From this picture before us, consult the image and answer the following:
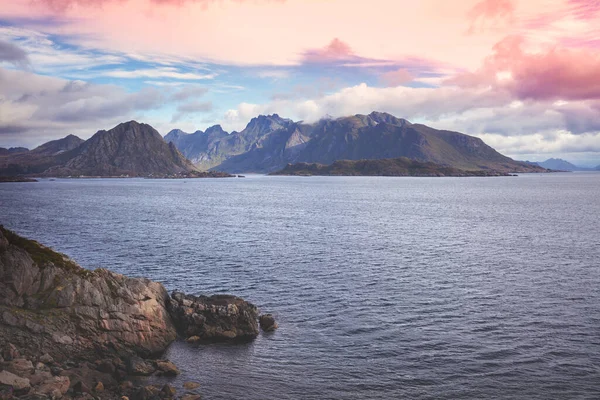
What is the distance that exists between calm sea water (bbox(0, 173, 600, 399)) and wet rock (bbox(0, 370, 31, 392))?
456 inches

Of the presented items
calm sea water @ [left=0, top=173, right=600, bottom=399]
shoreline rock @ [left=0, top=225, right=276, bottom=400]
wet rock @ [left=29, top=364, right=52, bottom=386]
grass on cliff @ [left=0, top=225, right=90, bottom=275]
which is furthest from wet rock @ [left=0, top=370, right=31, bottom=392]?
grass on cliff @ [left=0, top=225, right=90, bottom=275]

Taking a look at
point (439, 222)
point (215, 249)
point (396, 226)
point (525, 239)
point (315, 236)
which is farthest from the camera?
point (439, 222)

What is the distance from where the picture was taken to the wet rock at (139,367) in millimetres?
39312

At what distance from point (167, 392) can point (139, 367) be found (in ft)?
18.0

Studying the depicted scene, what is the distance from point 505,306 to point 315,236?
56919 mm

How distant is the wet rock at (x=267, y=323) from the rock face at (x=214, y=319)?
2.34ft

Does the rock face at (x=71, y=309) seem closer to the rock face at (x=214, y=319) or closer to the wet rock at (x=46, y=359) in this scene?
the wet rock at (x=46, y=359)

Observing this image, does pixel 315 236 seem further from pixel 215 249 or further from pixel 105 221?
pixel 105 221

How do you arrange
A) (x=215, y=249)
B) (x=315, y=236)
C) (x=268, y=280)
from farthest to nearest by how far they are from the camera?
(x=315, y=236) → (x=215, y=249) → (x=268, y=280)

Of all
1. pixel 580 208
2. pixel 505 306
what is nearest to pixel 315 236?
pixel 505 306

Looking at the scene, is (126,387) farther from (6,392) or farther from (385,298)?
(385,298)

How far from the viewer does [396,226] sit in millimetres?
124625

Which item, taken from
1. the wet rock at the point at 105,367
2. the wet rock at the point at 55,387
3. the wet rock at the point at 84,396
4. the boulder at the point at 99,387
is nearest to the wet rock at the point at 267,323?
the wet rock at the point at 105,367

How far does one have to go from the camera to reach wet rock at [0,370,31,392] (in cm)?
3134
